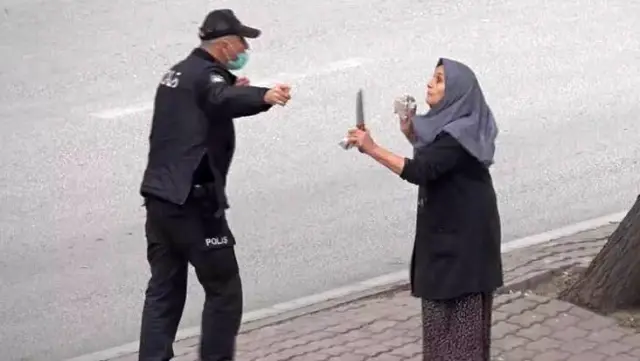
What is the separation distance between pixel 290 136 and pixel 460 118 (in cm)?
529

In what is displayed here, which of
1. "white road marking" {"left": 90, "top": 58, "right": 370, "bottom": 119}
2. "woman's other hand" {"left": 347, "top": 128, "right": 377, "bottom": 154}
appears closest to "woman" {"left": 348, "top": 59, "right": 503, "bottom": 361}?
"woman's other hand" {"left": 347, "top": 128, "right": 377, "bottom": 154}

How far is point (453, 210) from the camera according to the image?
17.7 feet

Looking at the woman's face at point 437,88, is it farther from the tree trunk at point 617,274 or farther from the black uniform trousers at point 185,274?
the tree trunk at point 617,274

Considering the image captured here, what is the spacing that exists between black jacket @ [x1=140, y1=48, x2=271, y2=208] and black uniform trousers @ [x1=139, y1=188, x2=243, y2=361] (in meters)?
0.08

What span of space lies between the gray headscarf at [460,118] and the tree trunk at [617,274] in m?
1.85

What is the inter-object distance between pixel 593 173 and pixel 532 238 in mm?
1442

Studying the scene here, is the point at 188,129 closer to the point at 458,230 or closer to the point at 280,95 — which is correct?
the point at 280,95

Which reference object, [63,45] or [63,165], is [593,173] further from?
[63,45]

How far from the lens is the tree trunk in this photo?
6.87 meters

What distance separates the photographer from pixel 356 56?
12.5 meters

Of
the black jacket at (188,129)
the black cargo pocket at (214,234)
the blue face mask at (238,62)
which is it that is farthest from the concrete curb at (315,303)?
the blue face mask at (238,62)

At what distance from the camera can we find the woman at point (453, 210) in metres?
5.27

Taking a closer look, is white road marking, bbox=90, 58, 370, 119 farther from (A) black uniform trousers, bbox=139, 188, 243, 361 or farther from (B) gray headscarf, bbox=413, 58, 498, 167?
(B) gray headscarf, bbox=413, 58, 498, 167

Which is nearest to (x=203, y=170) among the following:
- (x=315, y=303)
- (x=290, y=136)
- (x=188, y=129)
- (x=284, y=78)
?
(x=188, y=129)
